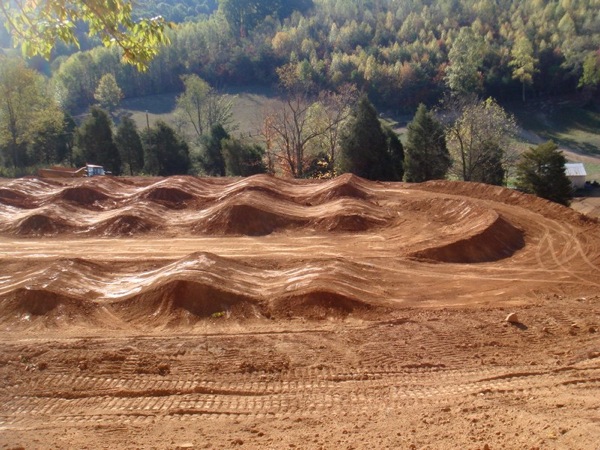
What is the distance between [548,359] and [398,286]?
5.94m

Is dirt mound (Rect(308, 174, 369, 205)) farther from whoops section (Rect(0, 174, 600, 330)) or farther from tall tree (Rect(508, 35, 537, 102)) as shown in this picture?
tall tree (Rect(508, 35, 537, 102))

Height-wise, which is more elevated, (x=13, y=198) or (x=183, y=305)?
(x=13, y=198)

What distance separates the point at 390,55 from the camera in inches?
3605

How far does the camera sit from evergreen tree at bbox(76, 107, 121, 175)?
151 ft

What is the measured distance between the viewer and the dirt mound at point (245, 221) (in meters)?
23.6

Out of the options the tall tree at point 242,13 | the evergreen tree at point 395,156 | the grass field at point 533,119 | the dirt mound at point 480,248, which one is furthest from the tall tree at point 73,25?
the tall tree at point 242,13

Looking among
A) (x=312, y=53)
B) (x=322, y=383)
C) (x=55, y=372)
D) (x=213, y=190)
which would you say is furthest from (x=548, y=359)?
(x=312, y=53)

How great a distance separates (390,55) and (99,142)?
197 feet

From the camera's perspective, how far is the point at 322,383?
10180mm

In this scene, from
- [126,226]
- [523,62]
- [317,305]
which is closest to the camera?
[317,305]

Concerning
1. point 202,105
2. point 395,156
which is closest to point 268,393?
point 395,156

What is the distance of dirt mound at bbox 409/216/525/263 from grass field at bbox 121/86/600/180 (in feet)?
132

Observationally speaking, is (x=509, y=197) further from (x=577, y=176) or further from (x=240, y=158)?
(x=240, y=158)

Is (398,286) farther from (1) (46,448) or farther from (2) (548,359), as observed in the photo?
(1) (46,448)
